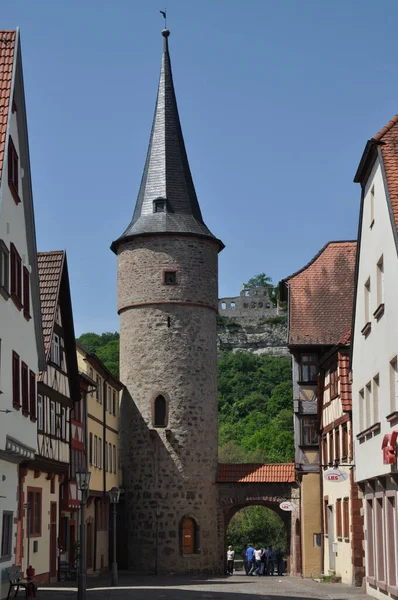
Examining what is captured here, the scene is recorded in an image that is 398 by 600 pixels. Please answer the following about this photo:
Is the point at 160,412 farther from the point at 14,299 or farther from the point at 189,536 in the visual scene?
the point at 14,299

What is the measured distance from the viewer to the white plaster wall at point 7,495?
62.8 feet

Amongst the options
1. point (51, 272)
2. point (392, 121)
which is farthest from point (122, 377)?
point (392, 121)

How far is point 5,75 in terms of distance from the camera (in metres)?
17.8

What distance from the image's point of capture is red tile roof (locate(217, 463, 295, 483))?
1610 inches

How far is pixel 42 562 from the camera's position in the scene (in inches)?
1112

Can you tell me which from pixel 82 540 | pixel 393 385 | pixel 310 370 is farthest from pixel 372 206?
pixel 310 370

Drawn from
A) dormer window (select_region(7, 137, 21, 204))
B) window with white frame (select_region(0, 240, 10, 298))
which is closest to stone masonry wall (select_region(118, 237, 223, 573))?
dormer window (select_region(7, 137, 21, 204))

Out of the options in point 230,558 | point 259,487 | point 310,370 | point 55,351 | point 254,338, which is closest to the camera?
point 55,351

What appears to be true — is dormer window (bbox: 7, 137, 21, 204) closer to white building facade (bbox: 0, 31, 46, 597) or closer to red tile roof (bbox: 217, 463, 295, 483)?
white building facade (bbox: 0, 31, 46, 597)

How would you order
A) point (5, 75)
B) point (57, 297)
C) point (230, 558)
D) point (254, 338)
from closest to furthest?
point (5, 75) < point (57, 297) < point (230, 558) < point (254, 338)

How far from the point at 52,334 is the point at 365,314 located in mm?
9642

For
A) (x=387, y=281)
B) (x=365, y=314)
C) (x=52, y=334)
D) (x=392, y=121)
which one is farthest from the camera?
(x=52, y=334)

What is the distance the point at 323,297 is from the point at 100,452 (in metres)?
9.56

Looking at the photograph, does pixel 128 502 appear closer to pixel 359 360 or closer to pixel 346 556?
pixel 346 556
